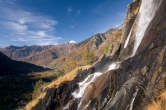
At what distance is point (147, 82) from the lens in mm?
9281

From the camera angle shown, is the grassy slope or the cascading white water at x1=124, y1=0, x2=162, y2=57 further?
the grassy slope

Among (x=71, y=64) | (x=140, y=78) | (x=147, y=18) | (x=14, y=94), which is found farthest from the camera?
(x=14, y=94)

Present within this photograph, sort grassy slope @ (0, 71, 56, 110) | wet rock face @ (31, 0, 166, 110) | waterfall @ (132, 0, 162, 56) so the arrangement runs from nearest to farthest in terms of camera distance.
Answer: wet rock face @ (31, 0, 166, 110), waterfall @ (132, 0, 162, 56), grassy slope @ (0, 71, 56, 110)

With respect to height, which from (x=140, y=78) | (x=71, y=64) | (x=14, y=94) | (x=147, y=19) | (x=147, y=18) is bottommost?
(x=14, y=94)

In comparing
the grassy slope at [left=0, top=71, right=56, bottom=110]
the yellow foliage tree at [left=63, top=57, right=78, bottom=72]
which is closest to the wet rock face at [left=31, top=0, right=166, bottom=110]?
the yellow foliage tree at [left=63, top=57, right=78, bottom=72]

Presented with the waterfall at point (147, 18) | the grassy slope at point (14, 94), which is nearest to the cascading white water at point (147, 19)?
the waterfall at point (147, 18)

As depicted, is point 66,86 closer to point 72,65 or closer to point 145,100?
point 145,100

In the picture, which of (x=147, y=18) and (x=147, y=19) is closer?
(x=147, y=19)


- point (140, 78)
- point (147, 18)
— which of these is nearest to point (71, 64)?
point (147, 18)

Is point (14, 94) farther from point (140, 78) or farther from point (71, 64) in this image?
point (140, 78)

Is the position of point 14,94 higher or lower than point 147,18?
lower

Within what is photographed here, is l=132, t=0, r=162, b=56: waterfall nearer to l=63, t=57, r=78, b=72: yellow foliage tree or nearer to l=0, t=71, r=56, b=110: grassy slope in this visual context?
l=63, t=57, r=78, b=72: yellow foliage tree

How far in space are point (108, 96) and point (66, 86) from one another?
606 inches

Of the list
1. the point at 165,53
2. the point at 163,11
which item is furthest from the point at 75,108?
the point at 163,11
